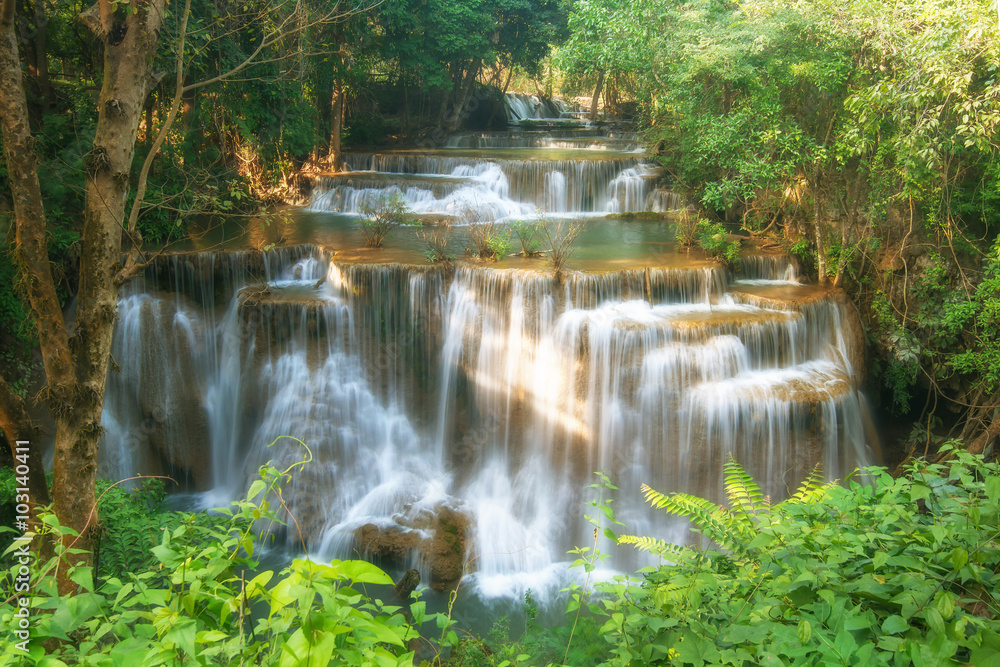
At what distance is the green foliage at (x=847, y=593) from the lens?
1835 millimetres

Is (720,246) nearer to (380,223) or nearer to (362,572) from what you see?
(380,223)

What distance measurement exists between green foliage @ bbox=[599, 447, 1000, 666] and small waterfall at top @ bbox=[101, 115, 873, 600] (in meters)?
4.99

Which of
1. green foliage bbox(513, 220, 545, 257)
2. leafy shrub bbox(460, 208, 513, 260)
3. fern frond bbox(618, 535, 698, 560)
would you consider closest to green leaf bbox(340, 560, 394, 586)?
fern frond bbox(618, 535, 698, 560)

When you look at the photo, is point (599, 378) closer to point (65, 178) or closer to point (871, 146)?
point (871, 146)

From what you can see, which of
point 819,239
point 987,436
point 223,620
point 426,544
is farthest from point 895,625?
point 819,239

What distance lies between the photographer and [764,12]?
341 inches

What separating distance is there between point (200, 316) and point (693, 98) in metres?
8.96

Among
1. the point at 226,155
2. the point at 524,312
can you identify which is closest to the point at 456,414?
the point at 524,312

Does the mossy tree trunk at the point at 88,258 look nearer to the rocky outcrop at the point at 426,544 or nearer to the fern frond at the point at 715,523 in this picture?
the rocky outcrop at the point at 426,544

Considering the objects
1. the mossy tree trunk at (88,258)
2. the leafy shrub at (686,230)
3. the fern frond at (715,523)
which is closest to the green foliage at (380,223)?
the leafy shrub at (686,230)

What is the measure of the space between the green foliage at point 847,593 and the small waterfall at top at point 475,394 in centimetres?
499

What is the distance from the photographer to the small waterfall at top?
7699 millimetres

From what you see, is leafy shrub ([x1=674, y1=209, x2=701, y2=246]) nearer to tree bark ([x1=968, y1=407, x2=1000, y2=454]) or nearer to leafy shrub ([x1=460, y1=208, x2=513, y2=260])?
leafy shrub ([x1=460, y1=208, x2=513, y2=260])

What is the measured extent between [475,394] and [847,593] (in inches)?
267
